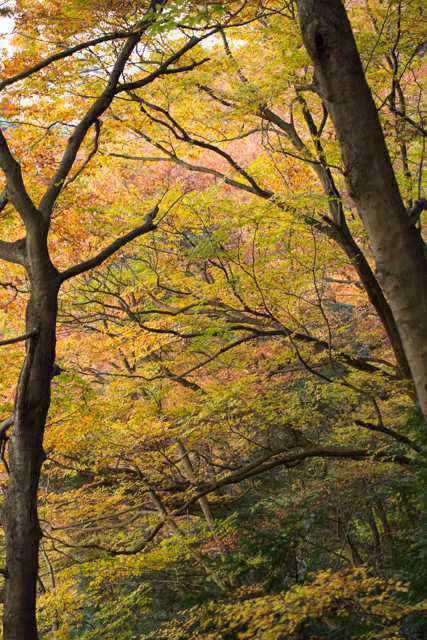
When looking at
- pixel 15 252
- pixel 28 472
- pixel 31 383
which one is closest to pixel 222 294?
pixel 15 252

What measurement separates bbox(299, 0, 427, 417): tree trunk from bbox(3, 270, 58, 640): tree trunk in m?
2.23

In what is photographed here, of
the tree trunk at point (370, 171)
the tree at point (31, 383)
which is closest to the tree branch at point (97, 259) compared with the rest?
the tree at point (31, 383)

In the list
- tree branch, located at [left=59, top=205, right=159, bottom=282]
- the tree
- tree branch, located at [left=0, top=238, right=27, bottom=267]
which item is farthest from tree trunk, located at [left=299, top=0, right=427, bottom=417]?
tree branch, located at [left=0, top=238, right=27, bottom=267]

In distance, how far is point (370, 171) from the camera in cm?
253

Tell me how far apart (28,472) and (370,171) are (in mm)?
2583

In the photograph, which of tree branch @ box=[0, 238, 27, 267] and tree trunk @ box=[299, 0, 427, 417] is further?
tree branch @ box=[0, 238, 27, 267]

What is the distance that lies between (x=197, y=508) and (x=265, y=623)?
19.9 feet

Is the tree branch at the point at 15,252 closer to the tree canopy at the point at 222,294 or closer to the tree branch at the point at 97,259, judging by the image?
the tree canopy at the point at 222,294

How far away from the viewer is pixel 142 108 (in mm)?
7406

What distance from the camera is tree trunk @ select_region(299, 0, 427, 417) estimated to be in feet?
8.19

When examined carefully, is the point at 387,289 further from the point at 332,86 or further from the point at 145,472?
the point at 145,472

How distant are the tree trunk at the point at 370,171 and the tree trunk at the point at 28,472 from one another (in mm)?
2229

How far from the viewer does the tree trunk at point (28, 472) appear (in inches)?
133

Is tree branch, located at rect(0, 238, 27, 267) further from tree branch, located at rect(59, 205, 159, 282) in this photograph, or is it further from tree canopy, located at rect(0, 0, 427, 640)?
tree branch, located at rect(59, 205, 159, 282)
